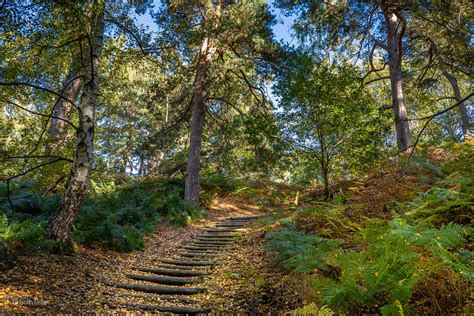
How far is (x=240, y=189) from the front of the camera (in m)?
16.1

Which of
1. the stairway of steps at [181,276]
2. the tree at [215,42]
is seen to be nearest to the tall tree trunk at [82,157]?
the stairway of steps at [181,276]

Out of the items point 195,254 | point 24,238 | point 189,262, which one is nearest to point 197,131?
point 195,254

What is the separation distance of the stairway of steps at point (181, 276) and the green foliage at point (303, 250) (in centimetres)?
132

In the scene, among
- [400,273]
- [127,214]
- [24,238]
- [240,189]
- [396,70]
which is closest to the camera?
[400,273]

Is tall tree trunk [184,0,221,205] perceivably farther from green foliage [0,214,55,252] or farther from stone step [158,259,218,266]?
green foliage [0,214,55,252]

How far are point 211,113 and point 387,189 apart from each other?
380 inches

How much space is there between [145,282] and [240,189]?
428 inches

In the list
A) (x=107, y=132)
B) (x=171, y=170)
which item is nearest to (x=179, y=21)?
(x=171, y=170)

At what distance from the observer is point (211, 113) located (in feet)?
47.1

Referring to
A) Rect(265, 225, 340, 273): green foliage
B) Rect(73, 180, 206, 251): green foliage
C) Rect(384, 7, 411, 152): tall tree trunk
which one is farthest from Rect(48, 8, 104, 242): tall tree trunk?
Rect(384, 7, 411, 152): tall tree trunk

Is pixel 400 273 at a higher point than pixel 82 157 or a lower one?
lower

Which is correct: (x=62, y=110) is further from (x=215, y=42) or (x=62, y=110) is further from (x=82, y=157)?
(x=82, y=157)

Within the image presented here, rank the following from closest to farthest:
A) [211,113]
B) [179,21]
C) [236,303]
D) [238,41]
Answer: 1. [236,303]
2. [179,21]
3. [238,41]
4. [211,113]

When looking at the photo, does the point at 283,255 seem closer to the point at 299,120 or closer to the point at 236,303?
the point at 236,303
